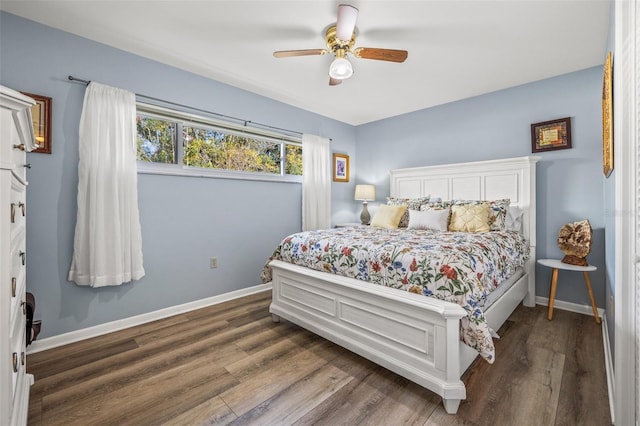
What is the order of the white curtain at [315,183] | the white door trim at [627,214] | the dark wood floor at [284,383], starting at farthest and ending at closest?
the white curtain at [315,183], the dark wood floor at [284,383], the white door trim at [627,214]

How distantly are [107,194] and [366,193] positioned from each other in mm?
3291

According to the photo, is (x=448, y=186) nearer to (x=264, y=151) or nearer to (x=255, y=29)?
(x=264, y=151)

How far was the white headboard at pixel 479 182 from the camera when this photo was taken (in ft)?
10.2

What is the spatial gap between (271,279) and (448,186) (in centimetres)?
255

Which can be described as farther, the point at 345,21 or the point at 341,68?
the point at 341,68

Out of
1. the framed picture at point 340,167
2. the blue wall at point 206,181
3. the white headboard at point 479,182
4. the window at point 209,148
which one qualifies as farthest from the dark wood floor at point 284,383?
the framed picture at point 340,167

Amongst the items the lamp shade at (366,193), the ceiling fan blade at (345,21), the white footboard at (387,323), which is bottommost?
the white footboard at (387,323)

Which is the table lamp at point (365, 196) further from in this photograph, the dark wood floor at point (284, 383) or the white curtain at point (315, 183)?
the dark wood floor at point (284, 383)

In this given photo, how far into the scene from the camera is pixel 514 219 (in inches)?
123

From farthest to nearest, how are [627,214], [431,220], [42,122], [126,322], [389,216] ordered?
1. [389,216]
2. [431,220]
3. [126,322]
4. [42,122]
5. [627,214]

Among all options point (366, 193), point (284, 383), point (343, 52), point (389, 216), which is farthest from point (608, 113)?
point (366, 193)

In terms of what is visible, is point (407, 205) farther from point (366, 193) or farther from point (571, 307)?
point (571, 307)

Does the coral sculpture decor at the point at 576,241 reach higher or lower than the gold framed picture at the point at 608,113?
lower

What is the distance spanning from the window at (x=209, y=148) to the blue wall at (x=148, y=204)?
14 centimetres
